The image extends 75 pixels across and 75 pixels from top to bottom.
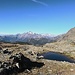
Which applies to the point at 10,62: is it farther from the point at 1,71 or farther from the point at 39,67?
the point at 39,67

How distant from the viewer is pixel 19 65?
1604 inches

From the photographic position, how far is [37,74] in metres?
37.9

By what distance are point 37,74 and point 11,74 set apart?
17.8ft

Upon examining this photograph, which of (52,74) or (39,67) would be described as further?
(39,67)

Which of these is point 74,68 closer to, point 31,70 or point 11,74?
point 31,70

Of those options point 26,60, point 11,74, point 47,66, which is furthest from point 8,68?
point 47,66

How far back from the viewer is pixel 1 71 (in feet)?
130

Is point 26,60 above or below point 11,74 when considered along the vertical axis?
above

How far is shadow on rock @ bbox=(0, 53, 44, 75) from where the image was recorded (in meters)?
39.8

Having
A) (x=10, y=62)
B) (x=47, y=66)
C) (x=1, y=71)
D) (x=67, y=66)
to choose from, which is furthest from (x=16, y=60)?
(x=67, y=66)

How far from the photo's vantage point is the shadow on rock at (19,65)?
131ft

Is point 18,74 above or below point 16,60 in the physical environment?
below

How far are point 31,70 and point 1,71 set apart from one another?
605 centimetres

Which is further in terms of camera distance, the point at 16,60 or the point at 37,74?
the point at 16,60
